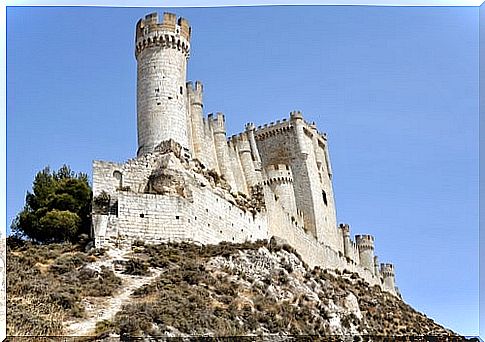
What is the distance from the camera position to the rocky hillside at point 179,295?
12.3 meters

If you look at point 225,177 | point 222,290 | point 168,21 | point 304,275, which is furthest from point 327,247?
point 222,290

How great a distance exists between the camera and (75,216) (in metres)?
17.2

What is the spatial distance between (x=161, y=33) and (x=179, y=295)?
7.65 m

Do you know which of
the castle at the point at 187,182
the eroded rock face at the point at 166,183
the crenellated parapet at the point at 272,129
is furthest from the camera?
the crenellated parapet at the point at 272,129

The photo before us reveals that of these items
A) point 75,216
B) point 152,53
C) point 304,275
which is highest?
point 152,53

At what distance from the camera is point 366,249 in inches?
1188

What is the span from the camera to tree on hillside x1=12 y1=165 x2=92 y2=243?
17000 millimetres

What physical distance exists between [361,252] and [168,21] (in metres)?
13.4

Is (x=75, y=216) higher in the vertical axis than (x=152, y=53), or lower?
lower

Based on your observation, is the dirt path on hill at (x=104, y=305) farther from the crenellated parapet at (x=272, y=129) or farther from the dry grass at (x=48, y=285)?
the crenellated parapet at (x=272, y=129)

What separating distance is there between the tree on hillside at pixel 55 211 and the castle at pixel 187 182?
80 cm

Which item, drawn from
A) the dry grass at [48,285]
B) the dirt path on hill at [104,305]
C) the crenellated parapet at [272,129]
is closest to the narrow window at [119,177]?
the dry grass at [48,285]

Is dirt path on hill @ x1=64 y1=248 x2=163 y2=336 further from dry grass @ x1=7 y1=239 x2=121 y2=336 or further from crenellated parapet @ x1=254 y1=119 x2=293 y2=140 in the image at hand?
crenellated parapet @ x1=254 y1=119 x2=293 y2=140

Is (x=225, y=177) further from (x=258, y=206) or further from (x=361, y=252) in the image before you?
(x=361, y=252)
